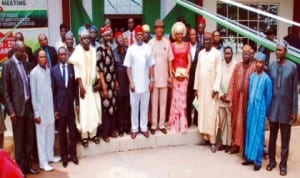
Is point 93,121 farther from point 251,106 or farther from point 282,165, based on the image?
point 282,165

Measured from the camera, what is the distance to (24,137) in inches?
253

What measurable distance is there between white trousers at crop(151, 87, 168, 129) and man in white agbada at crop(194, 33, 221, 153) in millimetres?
529

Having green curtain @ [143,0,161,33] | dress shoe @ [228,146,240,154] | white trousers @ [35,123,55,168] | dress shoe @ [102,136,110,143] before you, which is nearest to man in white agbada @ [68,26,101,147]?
dress shoe @ [102,136,110,143]

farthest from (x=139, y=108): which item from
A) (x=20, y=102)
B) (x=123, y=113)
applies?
(x=20, y=102)

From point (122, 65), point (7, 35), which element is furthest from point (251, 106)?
point (7, 35)

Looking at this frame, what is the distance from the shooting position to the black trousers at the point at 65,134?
6.75 metres

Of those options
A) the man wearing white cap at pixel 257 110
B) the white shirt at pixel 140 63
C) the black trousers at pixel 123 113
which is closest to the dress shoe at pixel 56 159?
the black trousers at pixel 123 113

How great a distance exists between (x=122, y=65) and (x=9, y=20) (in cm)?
369

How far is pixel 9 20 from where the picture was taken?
9859 millimetres

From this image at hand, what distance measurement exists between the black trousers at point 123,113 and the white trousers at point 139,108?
0.12 metres

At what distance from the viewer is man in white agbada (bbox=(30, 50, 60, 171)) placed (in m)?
6.41

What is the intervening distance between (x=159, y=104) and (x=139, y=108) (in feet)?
1.23

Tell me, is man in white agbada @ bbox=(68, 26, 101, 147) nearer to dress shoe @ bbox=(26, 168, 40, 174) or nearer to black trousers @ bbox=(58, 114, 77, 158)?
black trousers @ bbox=(58, 114, 77, 158)

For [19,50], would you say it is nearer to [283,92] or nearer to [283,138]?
[283,92]
